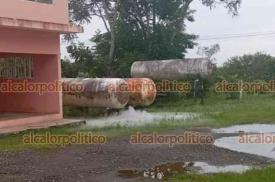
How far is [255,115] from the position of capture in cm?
1622

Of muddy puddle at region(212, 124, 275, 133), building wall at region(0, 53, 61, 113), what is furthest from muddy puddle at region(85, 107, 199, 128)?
muddy puddle at region(212, 124, 275, 133)

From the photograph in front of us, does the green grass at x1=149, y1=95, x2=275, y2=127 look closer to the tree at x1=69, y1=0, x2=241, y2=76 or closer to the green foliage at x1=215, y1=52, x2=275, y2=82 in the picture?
the tree at x1=69, y1=0, x2=241, y2=76

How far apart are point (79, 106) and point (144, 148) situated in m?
7.84

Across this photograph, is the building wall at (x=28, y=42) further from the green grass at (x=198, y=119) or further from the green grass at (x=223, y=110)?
the green grass at (x=223, y=110)

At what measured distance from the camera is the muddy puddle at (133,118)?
15.0m

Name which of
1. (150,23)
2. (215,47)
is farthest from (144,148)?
(215,47)

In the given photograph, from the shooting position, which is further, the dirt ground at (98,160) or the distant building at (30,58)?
the distant building at (30,58)

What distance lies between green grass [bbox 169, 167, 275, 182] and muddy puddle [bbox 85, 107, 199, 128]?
698 centimetres

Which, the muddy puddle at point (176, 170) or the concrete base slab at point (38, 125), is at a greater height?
the concrete base slab at point (38, 125)

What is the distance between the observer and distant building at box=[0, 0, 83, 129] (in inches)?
530

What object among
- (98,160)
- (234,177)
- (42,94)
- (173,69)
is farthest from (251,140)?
(173,69)

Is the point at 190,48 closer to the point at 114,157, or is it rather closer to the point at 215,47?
the point at 215,47

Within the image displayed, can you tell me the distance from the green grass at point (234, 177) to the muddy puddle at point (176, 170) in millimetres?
315

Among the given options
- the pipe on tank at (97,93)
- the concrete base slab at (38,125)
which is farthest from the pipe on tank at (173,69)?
the concrete base slab at (38,125)
